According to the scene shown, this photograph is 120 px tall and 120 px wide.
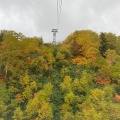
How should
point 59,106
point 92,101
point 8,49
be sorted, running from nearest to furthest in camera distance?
point 92,101 → point 59,106 → point 8,49

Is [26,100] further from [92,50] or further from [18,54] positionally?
[92,50]

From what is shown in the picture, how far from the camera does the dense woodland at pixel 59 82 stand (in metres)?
37.1

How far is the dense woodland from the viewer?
3709 cm

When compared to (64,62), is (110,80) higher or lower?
lower

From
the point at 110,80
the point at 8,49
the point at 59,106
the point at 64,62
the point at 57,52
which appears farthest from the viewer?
the point at 57,52

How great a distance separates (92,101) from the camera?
3841cm

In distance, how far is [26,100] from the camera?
4300 cm

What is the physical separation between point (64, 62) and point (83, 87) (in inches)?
453

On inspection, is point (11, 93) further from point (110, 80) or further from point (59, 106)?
point (110, 80)

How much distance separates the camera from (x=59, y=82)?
48469 millimetres

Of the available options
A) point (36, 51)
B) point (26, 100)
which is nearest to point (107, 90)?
point (26, 100)

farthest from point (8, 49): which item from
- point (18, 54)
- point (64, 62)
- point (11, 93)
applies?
point (64, 62)

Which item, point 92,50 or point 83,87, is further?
point 92,50

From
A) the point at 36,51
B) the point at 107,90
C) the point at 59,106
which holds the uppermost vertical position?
the point at 36,51
